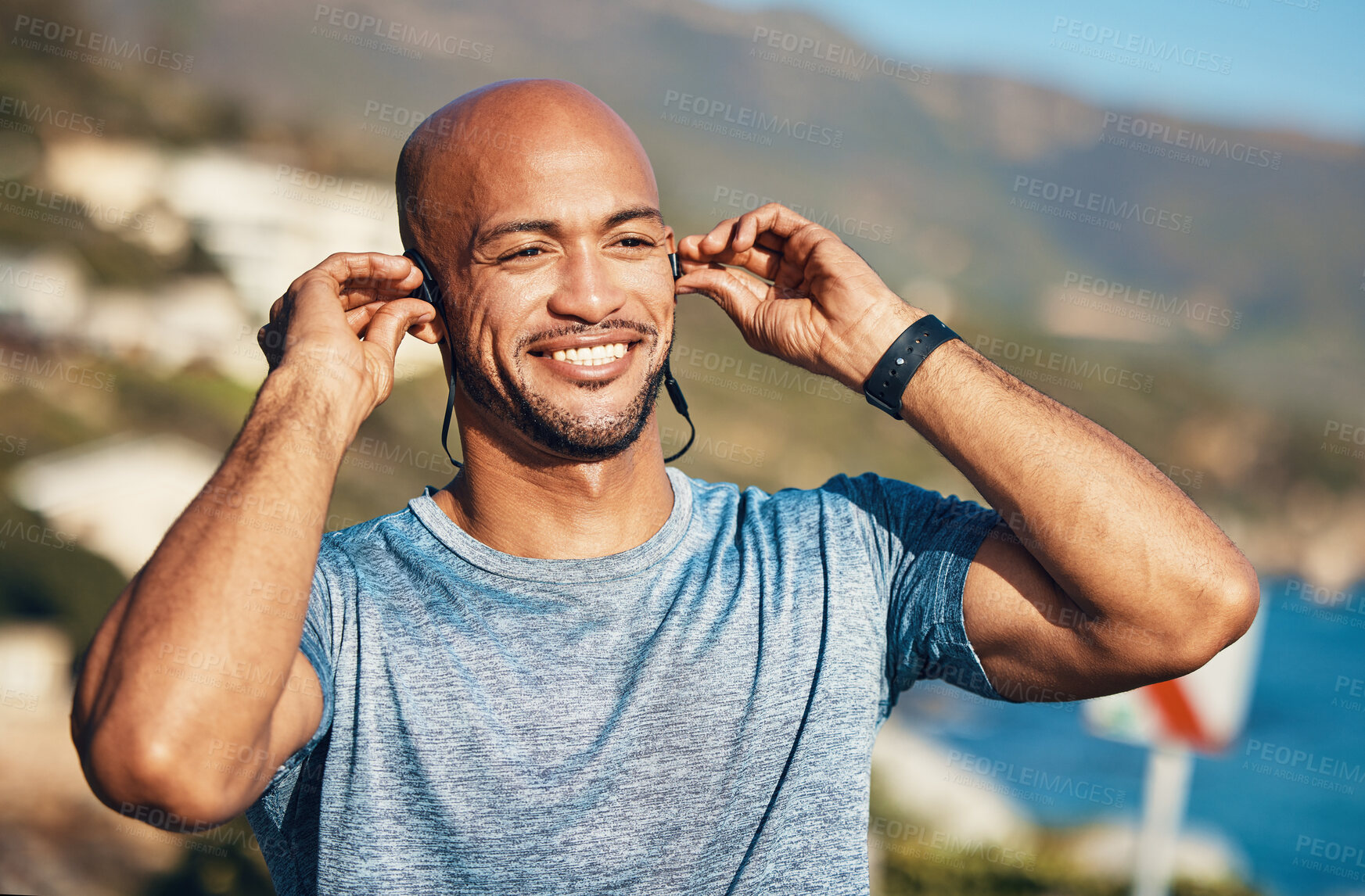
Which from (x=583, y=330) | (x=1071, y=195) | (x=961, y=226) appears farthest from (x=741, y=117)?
(x=961, y=226)

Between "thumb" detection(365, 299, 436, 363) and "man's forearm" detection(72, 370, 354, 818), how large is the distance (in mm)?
611

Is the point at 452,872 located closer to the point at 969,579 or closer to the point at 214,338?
the point at 969,579

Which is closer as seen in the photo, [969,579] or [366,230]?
[969,579]

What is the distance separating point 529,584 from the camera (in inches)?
110

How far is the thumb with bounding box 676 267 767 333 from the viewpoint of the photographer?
325 centimetres

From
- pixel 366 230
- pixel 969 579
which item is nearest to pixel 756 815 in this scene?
pixel 969 579

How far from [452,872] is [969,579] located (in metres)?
1.50

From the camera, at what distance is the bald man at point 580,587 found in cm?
219

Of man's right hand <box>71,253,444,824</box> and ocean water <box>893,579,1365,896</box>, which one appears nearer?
man's right hand <box>71,253,444,824</box>

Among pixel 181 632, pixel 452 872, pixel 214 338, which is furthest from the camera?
pixel 214 338

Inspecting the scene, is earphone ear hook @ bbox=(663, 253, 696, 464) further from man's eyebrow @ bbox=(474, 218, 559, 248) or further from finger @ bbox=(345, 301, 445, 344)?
finger @ bbox=(345, 301, 445, 344)

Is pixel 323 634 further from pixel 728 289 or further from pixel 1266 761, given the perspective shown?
pixel 1266 761

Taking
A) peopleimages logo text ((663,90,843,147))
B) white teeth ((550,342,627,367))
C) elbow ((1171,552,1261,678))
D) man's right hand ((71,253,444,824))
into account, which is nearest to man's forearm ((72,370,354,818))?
man's right hand ((71,253,444,824))

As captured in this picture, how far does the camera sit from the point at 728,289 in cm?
332
